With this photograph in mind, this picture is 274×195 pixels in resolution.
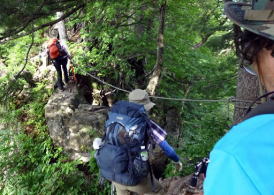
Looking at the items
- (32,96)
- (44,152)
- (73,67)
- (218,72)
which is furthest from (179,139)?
(32,96)

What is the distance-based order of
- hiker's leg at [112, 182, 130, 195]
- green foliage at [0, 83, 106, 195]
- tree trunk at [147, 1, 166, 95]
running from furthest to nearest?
tree trunk at [147, 1, 166, 95], green foliage at [0, 83, 106, 195], hiker's leg at [112, 182, 130, 195]

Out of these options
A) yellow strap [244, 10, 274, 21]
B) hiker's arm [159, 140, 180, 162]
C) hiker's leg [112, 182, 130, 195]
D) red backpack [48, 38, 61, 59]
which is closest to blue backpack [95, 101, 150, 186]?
hiker's arm [159, 140, 180, 162]

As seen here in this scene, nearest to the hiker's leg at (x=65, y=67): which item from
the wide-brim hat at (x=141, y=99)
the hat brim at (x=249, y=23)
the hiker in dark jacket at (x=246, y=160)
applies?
the wide-brim hat at (x=141, y=99)

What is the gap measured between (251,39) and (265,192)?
2.30ft

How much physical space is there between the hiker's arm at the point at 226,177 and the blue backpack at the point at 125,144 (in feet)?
9.66

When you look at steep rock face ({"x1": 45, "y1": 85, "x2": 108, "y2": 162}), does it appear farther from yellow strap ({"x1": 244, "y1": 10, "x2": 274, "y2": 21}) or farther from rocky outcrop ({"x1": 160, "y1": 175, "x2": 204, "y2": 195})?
yellow strap ({"x1": 244, "y1": 10, "x2": 274, "y2": 21})

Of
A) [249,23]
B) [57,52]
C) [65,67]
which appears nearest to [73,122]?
[65,67]

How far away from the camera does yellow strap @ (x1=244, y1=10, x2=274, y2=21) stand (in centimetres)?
101

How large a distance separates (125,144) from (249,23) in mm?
2791

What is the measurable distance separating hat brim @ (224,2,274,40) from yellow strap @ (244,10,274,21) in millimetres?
15

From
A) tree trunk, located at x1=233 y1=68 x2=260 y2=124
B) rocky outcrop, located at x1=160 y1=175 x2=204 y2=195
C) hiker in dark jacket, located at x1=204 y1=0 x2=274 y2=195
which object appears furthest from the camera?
tree trunk, located at x1=233 y1=68 x2=260 y2=124

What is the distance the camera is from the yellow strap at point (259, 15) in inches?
39.9

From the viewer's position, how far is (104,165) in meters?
3.83

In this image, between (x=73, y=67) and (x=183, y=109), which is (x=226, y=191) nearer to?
(x=183, y=109)
